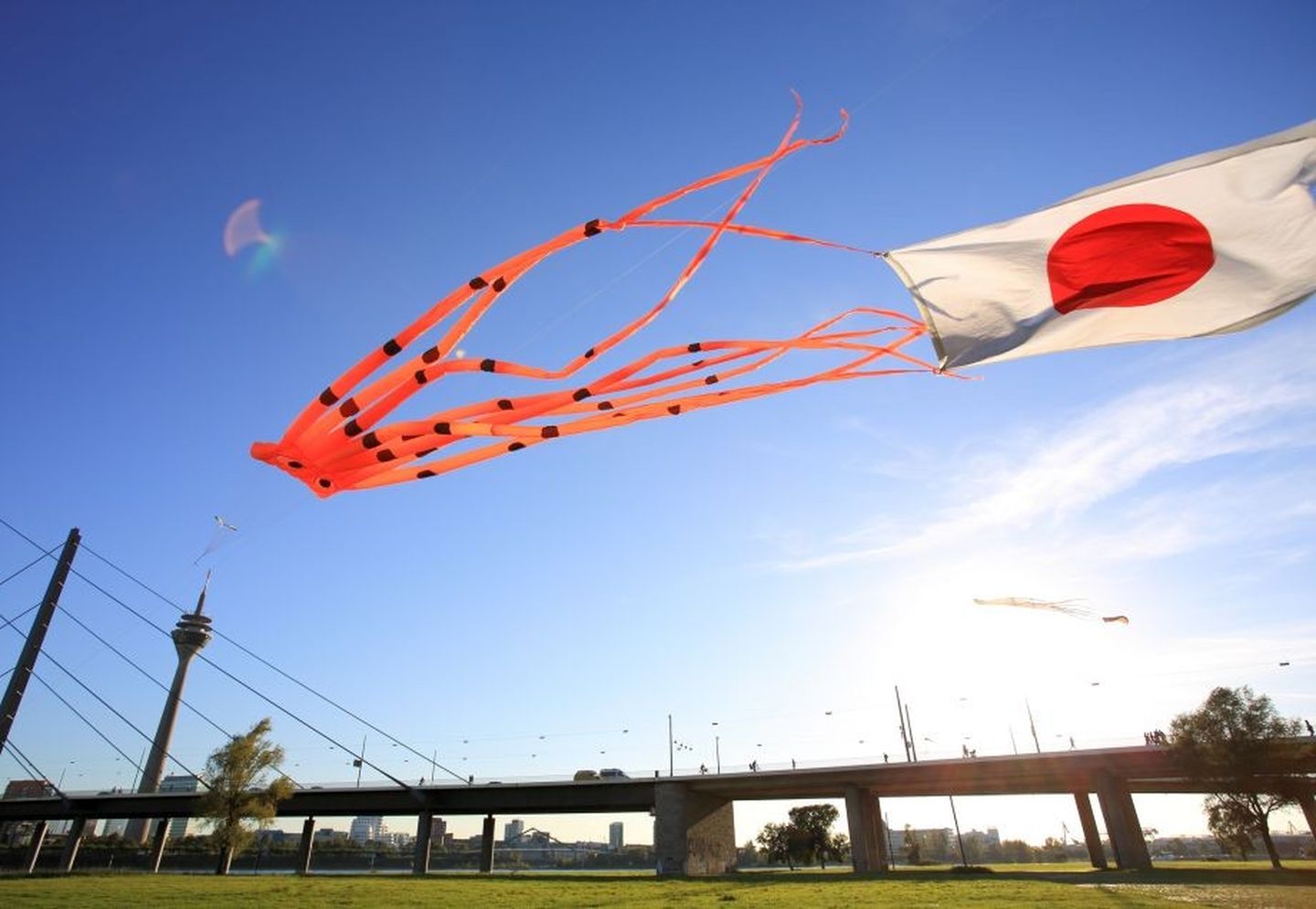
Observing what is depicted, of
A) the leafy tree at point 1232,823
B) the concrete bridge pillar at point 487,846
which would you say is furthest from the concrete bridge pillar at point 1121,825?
the concrete bridge pillar at point 487,846

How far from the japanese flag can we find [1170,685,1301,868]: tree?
1853 inches

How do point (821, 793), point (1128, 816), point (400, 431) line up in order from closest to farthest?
point (400, 431) → point (1128, 816) → point (821, 793)

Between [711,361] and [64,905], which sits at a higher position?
[711,361]

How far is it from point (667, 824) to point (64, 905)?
1572 inches

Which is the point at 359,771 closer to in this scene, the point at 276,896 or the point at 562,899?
the point at 276,896

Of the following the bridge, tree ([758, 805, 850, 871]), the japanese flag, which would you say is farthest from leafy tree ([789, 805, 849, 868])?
the japanese flag

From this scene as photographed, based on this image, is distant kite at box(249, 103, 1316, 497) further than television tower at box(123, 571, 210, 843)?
No

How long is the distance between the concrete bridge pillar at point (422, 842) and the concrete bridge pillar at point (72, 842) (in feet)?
127

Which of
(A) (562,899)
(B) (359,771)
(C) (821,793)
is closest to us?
(A) (562,899)

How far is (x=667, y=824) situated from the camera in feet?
176

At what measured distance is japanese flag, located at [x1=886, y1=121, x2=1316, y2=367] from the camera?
5633mm

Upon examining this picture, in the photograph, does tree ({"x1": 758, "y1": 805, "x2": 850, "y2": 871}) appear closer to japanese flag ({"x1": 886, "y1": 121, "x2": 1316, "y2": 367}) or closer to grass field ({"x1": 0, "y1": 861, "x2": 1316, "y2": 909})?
grass field ({"x1": 0, "y1": 861, "x2": 1316, "y2": 909})

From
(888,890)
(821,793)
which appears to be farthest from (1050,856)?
(888,890)

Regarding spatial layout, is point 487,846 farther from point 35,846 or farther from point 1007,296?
point 1007,296
